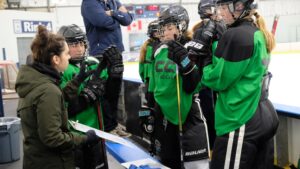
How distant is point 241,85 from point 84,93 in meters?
0.78

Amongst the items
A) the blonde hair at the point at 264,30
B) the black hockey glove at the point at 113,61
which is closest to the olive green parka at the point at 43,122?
the black hockey glove at the point at 113,61

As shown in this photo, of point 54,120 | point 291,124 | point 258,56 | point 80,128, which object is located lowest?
point 291,124

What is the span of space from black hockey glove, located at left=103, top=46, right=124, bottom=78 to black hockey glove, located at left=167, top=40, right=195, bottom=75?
267 millimetres

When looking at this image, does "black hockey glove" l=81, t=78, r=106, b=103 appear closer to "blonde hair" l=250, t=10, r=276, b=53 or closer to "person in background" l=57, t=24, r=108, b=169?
"person in background" l=57, t=24, r=108, b=169

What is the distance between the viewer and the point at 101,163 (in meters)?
2.00

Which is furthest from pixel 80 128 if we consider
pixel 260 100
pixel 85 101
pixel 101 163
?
pixel 260 100

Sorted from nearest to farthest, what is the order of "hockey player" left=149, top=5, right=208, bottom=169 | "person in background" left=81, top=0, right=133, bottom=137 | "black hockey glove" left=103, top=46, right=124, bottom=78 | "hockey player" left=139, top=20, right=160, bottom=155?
"black hockey glove" left=103, top=46, right=124, bottom=78 → "hockey player" left=149, top=5, right=208, bottom=169 → "hockey player" left=139, top=20, right=160, bottom=155 → "person in background" left=81, top=0, right=133, bottom=137

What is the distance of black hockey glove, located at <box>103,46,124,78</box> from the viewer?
6.27 ft

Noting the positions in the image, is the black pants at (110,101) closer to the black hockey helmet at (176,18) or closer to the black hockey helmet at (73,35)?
the black hockey helmet at (73,35)

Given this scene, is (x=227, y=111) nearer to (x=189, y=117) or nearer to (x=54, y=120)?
(x=189, y=117)

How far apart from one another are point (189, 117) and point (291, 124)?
67 cm

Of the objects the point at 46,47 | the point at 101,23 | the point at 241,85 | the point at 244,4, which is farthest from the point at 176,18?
the point at 101,23

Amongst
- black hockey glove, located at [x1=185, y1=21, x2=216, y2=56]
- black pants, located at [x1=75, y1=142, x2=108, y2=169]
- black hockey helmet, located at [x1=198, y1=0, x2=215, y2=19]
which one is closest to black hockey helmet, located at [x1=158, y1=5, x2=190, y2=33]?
black hockey glove, located at [x1=185, y1=21, x2=216, y2=56]

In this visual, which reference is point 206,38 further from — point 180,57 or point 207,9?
point 207,9
